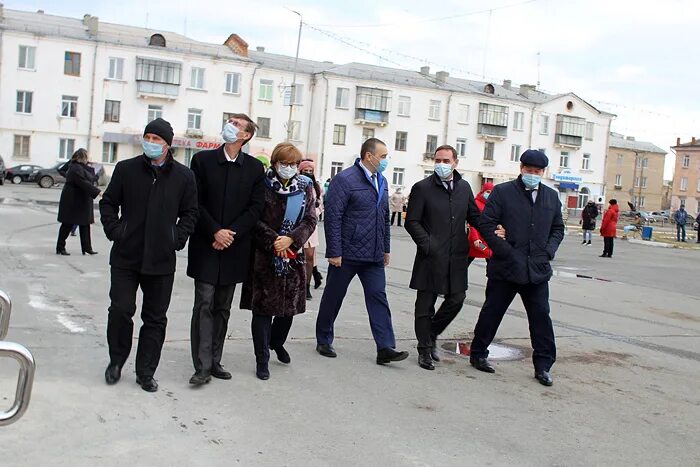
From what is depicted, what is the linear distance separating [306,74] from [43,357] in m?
58.6

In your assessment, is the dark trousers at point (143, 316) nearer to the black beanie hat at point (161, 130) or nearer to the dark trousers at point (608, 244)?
the black beanie hat at point (161, 130)

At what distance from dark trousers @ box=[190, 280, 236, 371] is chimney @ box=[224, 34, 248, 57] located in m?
59.4

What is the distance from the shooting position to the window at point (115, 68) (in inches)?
2219

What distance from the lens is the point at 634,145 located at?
10806cm

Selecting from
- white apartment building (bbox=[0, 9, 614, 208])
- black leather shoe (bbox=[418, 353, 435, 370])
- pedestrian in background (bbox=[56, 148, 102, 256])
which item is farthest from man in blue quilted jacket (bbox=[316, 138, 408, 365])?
white apartment building (bbox=[0, 9, 614, 208])

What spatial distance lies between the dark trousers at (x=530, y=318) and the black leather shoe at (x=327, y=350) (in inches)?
50.1

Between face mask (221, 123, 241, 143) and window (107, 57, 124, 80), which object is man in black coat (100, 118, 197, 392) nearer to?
face mask (221, 123, 241, 143)

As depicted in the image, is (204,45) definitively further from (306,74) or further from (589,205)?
(589,205)

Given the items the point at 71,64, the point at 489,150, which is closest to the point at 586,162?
the point at 489,150

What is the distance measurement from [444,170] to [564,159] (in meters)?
70.9

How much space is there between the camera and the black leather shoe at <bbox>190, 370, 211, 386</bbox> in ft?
19.1

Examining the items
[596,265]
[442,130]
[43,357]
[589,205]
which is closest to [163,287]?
[43,357]

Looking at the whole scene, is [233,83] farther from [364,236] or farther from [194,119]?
[364,236]

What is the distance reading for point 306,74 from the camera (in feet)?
207
